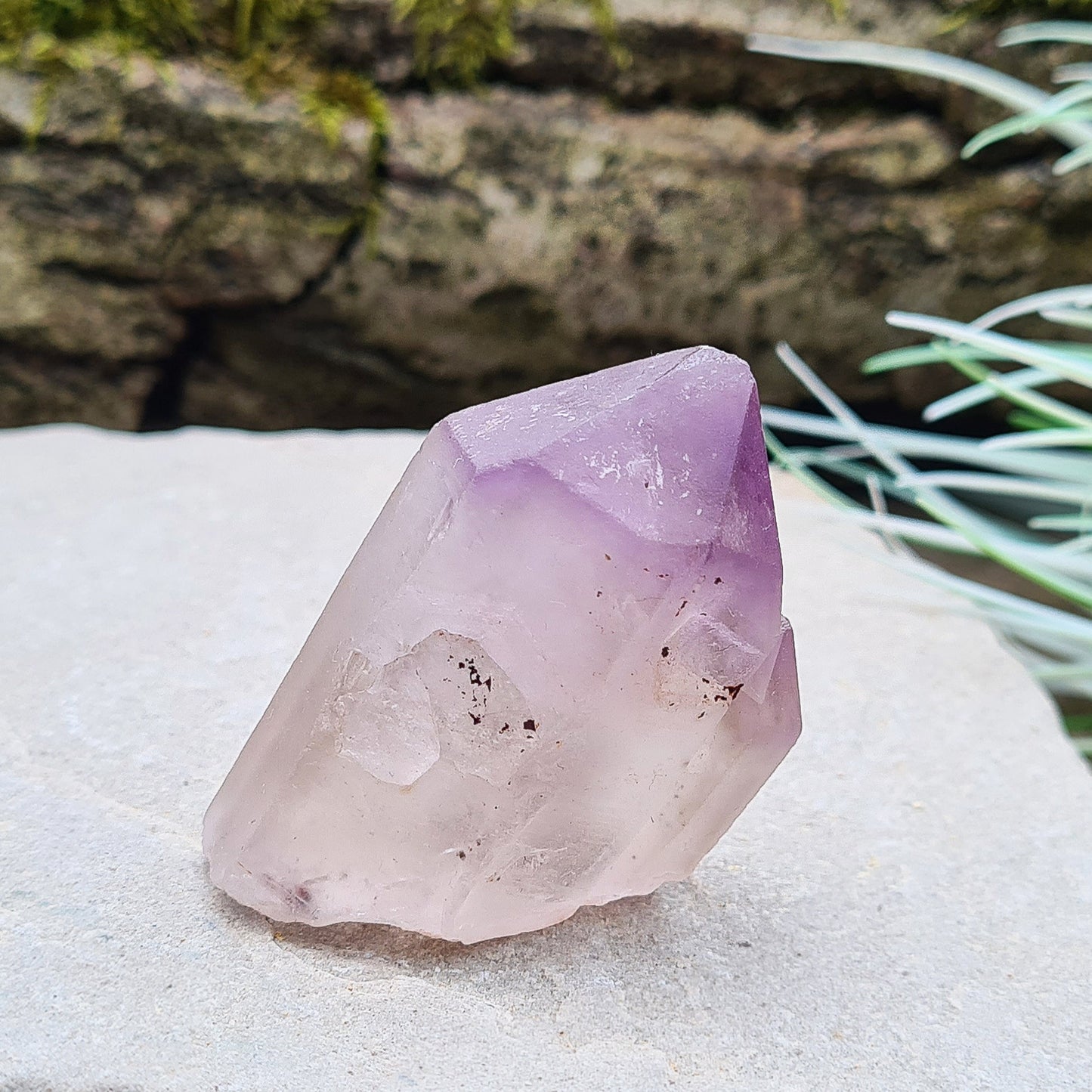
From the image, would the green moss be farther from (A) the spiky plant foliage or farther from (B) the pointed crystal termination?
(B) the pointed crystal termination

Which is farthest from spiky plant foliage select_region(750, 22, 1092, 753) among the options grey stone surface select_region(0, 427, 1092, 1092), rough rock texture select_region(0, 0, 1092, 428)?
grey stone surface select_region(0, 427, 1092, 1092)

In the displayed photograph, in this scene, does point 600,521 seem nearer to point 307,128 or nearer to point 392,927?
point 392,927

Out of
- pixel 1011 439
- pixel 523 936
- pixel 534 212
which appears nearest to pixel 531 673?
pixel 523 936

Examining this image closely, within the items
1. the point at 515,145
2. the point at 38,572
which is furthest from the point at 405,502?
the point at 515,145

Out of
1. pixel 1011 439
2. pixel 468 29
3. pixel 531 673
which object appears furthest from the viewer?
pixel 468 29

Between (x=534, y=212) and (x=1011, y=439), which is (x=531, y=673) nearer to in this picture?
(x=1011, y=439)

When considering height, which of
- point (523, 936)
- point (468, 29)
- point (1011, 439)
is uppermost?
point (468, 29)

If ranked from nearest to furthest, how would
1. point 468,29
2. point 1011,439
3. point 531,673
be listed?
1. point 531,673
2. point 1011,439
3. point 468,29
